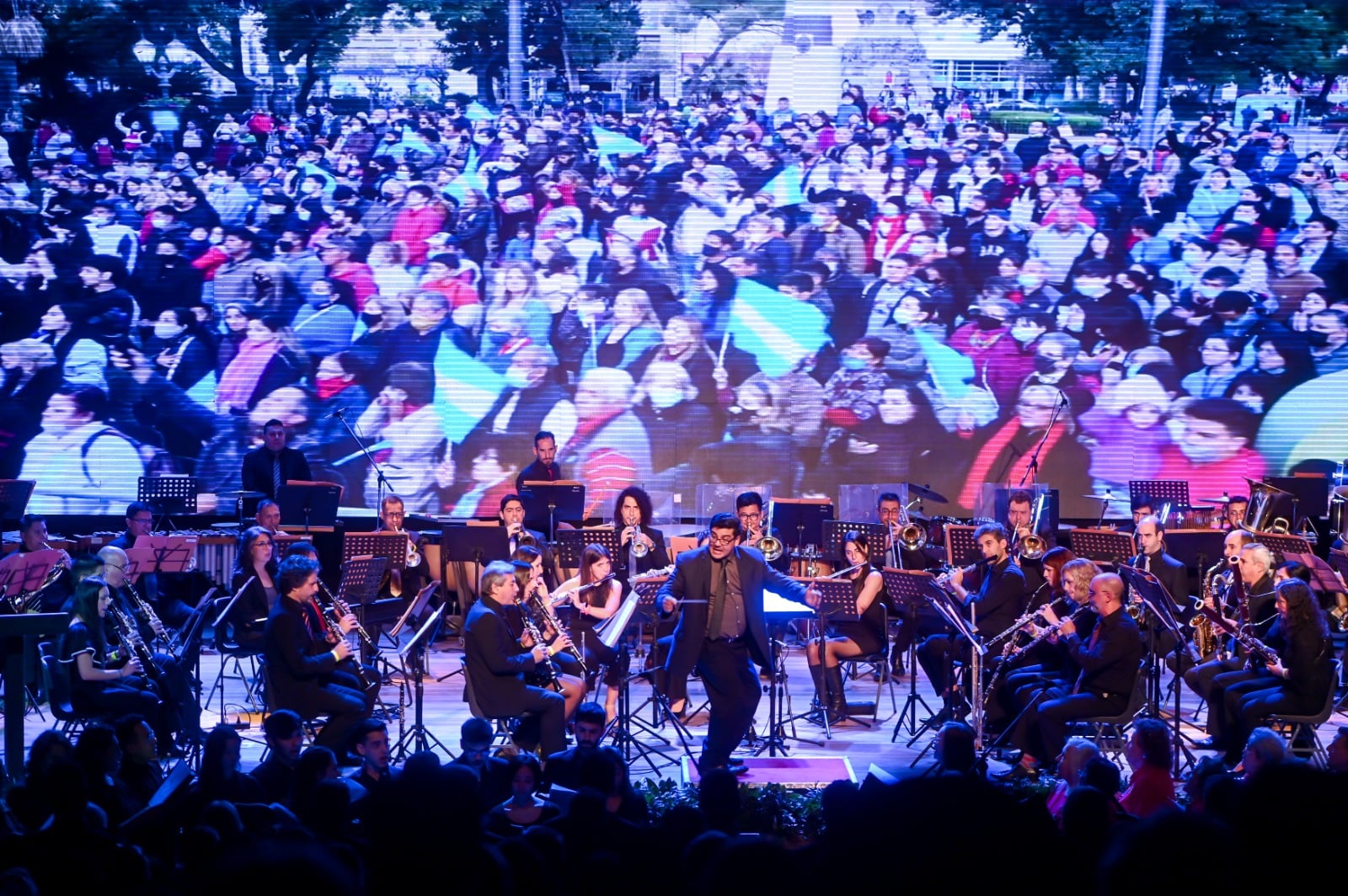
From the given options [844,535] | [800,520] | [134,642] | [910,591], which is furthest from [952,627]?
[134,642]

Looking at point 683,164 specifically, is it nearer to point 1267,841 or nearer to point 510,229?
point 510,229

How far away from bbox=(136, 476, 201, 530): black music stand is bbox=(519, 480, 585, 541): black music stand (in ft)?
11.2

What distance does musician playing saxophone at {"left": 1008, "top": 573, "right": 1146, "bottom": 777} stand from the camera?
8328 mm

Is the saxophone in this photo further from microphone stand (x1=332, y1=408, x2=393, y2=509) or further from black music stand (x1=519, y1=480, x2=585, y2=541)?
microphone stand (x1=332, y1=408, x2=393, y2=509)

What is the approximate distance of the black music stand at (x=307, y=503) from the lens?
12.5 meters

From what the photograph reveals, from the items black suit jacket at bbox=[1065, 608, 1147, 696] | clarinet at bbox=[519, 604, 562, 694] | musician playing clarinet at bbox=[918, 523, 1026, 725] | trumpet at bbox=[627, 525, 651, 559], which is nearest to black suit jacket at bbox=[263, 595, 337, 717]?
clarinet at bbox=[519, 604, 562, 694]

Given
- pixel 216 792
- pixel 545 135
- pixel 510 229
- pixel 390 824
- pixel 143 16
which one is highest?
pixel 143 16

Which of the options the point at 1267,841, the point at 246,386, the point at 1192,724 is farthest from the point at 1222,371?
the point at 1267,841

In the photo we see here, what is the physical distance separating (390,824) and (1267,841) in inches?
65.0

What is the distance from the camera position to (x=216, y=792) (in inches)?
221

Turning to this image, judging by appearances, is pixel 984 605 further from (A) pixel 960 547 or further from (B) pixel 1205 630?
(B) pixel 1205 630

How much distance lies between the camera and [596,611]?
9.52 m

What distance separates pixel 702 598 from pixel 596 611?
1.11 meters

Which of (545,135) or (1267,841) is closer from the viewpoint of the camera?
(1267,841)
